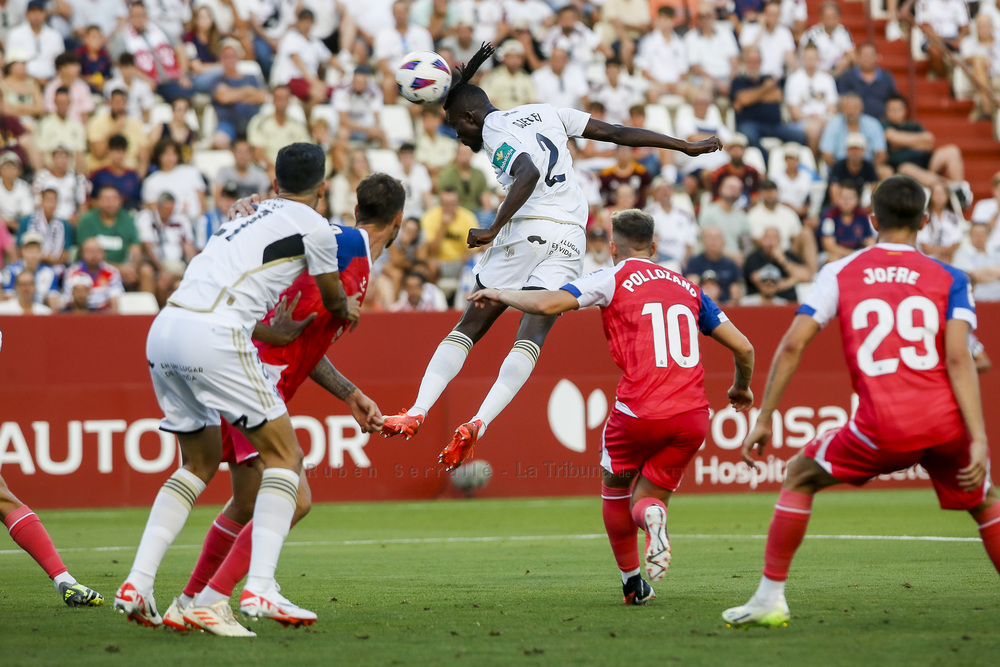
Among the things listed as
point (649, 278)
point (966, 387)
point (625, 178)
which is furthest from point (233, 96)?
point (966, 387)

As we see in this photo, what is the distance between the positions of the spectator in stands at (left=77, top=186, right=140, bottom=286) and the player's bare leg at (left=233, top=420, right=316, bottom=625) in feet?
32.3

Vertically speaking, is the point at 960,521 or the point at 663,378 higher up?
the point at 663,378

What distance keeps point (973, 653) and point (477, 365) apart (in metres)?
10.2

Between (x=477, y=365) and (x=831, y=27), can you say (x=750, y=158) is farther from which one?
(x=477, y=365)

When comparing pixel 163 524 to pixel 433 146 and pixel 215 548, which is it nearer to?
pixel 215 548

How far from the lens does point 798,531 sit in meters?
5.71

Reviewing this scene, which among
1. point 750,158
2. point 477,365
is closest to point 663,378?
point 477,365

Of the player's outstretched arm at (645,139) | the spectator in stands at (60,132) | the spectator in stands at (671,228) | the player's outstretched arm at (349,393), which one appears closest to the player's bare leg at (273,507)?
the player's outstretched arm at (349,393)

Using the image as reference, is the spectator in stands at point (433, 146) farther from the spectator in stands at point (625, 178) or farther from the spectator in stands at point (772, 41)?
the spectator in stands at point (772, 41)

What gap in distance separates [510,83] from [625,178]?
98.0 inches

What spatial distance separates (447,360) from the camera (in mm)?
8297

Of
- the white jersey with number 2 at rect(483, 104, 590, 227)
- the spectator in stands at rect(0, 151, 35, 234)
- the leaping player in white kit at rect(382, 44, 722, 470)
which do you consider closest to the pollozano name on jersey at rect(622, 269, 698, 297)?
the leaping player in white kit at rect(382, 44, 722, 470)

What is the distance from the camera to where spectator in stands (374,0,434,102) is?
1864cm

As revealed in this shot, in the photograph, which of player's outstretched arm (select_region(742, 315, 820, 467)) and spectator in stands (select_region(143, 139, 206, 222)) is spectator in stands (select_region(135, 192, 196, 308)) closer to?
spectator in stands (select_region(143, 139, 206, 222))
